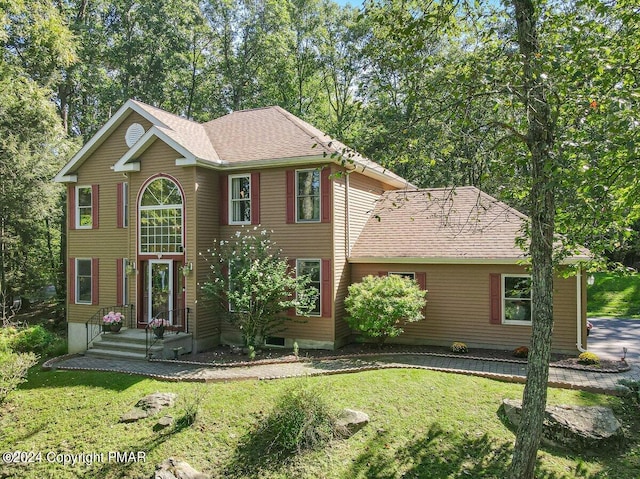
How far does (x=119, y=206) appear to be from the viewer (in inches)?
647

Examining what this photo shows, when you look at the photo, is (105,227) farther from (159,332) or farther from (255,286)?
(255,286)

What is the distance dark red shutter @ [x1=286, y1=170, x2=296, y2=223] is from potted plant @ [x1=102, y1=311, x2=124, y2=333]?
6568 millimetres

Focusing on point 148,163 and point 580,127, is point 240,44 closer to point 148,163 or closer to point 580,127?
point 148,163

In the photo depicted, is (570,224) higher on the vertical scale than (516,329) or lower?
higher

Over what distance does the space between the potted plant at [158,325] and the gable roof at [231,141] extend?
4984 mm

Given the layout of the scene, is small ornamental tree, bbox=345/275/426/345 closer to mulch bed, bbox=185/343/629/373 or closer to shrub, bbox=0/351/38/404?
mulch bed, bbox=185/343/629/373

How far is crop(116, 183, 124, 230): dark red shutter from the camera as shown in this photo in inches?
645

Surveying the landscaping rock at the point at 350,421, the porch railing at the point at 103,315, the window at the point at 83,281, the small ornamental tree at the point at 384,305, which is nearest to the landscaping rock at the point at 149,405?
the landscaping rock at the point at 350,421

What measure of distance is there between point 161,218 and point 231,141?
3.70m

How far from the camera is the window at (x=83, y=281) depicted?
17078mm

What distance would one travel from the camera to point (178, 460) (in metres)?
7.68

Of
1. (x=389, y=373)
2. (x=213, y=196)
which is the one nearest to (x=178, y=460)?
(x=389, y=373)

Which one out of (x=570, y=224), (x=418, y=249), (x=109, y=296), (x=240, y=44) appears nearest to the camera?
(x=570, y=224)

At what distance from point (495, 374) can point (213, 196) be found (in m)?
9.98
